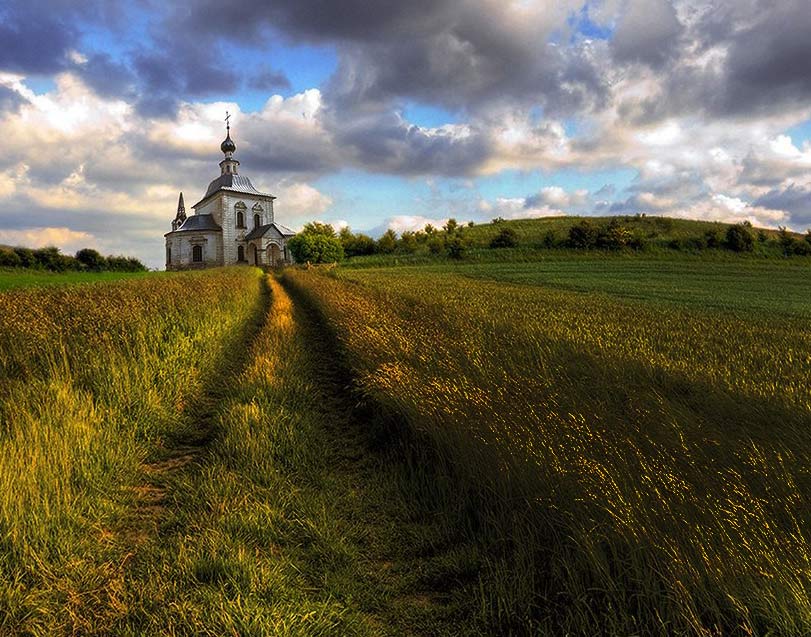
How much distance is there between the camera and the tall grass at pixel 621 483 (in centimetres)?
196

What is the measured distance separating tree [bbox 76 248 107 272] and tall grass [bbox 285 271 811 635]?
61.8 meters

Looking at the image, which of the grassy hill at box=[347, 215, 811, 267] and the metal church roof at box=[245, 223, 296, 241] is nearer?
the grassy hill at box=[347, 215, 811, 267]

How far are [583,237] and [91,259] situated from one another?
62.8 metres

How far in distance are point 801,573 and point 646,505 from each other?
0.65 m

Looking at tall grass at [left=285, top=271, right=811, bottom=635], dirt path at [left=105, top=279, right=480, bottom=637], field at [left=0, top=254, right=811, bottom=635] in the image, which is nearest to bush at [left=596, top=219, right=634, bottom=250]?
field at [left=0, top=254, right=811, bottom=635]

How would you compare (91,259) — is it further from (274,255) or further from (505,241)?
(505,241)

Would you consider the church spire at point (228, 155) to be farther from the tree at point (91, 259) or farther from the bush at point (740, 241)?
the bush at point (740, 241)

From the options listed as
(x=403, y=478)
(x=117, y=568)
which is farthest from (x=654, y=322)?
(x=117, y=568)

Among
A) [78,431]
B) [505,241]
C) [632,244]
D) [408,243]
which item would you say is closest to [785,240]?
[632,244]

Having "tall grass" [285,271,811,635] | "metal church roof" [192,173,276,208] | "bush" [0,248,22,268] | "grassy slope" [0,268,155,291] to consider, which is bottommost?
"tall grass" [285,271,811,635]

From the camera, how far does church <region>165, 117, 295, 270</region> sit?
7700 centimetres

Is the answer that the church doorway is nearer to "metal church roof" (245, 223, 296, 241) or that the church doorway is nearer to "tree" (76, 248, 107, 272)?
"metal church roof" (245, 223, 296, 241)

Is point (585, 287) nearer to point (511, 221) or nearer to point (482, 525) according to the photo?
point (482, 525)

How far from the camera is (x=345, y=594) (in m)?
2.63
